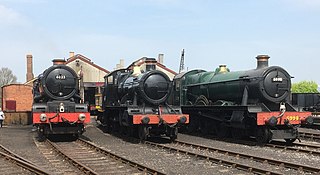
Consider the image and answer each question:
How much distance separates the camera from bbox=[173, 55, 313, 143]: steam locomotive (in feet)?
44.0

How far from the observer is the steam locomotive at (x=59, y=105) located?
1406 centimetres

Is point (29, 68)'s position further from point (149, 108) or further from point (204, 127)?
point (149, 108)

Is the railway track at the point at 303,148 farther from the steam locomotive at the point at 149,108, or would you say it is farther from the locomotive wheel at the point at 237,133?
the steam locomotive at the point at 149,108

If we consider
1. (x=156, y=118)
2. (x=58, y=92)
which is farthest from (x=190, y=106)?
(x=58, y=92)

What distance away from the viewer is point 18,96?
31.5m

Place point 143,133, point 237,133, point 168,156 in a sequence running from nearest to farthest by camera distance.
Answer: point 168,156 < point 143,133 < point 237,133

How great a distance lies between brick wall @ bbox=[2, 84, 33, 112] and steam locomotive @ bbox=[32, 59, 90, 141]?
55.6 ft

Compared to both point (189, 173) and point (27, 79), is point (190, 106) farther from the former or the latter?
point (27, 79)

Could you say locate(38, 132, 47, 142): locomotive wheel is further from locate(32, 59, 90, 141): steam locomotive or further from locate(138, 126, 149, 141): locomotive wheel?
locate(138, 126, 149, 141): locomotive wheel

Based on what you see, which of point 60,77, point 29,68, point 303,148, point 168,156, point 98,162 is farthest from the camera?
point 29,68

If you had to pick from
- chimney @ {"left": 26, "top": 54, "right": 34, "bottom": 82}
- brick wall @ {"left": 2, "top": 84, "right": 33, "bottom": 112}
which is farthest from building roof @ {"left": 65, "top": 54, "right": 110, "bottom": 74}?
brick wall @ {"left": 2, "top": 84, "right": 33, "bottom": 112}

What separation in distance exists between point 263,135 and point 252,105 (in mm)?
1163

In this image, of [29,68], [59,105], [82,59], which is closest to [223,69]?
[59,105]

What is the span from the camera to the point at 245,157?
10.5 meters
